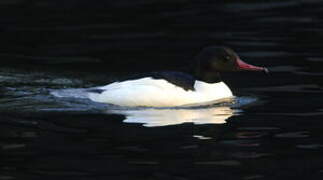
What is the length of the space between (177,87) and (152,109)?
49 cm

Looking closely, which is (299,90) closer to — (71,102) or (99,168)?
(71,102)

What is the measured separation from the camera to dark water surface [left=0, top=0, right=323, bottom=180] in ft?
34.8

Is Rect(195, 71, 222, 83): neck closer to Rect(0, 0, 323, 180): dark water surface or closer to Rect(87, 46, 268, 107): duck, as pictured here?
Rect(87, 46, 268, 107): duck

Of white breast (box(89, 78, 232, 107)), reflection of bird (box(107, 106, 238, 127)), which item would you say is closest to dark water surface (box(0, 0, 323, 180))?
reflection of bird (box(107, 106, 238, 127))

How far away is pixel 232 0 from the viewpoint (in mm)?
24266

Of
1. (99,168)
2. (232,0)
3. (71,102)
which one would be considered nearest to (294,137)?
(99,168)

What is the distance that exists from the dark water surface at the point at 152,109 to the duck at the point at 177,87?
8.1 inches

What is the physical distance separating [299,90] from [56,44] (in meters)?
6.28

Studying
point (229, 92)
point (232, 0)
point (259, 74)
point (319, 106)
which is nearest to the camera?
point (319, 106)

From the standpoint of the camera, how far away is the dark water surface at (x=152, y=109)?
34.8ft

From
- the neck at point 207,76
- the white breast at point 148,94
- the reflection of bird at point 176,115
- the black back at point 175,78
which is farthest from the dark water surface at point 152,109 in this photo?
the neck at point 207,76

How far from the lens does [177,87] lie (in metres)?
14.1

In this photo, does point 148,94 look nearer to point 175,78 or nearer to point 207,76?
point 175,78

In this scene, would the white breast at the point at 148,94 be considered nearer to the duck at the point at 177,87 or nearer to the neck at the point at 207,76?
the duck at the point at 177,87
